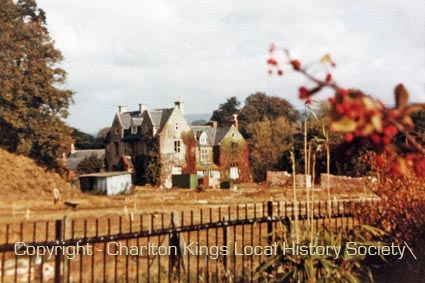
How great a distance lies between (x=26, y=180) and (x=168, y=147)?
18362mm

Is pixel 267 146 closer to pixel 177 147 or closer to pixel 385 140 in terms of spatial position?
pixel 177 147

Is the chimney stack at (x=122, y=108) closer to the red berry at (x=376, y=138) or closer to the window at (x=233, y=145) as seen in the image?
the window at (x=233, y=145)

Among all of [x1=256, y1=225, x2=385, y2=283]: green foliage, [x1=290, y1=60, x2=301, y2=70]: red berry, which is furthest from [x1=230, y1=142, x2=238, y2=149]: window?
[x1=290, y1=60, x2=301, y2=70]: red berry

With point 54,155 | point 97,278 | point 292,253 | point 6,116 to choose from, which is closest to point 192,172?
point 54,155

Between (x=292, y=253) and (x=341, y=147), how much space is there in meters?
4.16

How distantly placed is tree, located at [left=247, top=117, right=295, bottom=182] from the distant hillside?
27108 mm

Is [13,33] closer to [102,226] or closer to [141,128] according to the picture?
[141,128]

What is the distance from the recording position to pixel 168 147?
5181 cm

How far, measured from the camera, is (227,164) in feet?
190

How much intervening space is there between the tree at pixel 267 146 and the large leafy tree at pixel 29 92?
25398 mm

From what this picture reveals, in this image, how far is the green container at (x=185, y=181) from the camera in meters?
48.9

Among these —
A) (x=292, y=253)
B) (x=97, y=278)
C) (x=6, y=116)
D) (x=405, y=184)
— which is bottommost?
(x=97, y=278)

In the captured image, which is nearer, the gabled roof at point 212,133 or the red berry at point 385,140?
the red berry at point 385,140

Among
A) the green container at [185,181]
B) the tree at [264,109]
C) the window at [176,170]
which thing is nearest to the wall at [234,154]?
the window at [176,170]
